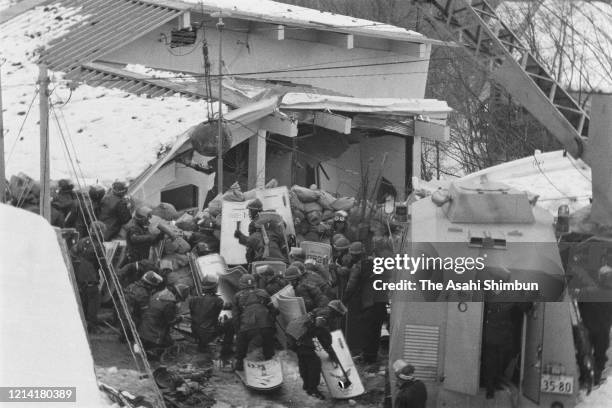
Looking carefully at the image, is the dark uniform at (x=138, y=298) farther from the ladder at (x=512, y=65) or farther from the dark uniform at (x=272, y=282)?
the ladder at (x=512, y=65)

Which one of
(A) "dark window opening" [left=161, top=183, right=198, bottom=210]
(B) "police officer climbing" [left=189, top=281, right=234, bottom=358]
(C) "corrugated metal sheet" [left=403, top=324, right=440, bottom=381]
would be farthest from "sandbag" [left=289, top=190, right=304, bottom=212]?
(C) "corrugated metal sheet" [left=403, top=324, right=440, bottom=381]

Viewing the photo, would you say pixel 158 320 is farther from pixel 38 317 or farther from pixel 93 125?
pixel 93 125

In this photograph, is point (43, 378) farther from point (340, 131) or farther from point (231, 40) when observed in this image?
point (231, 40)

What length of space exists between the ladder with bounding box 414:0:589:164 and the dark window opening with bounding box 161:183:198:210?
7166 mm

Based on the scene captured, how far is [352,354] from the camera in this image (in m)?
15.3

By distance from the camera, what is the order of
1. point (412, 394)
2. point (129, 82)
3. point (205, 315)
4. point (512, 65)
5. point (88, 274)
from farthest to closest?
point (129, 82)
point (512, 65)
point (88, 274)
point (205, 315)
point (412, 394)

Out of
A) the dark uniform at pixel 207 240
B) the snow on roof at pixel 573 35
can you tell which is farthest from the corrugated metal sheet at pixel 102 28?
the dark uniform at pixel 207 240

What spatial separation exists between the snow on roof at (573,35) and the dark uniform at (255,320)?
492 inches

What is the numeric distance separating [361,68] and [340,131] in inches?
313

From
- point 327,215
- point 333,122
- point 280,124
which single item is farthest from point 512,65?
point 333,122

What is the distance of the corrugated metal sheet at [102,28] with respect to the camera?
26.3m

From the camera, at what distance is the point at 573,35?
86.6 ft

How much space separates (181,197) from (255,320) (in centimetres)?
1030

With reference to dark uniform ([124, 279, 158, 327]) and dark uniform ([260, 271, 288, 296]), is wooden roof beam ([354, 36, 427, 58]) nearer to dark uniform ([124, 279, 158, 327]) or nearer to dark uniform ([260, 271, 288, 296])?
dark uniform ([260, 271, 288, 296])
